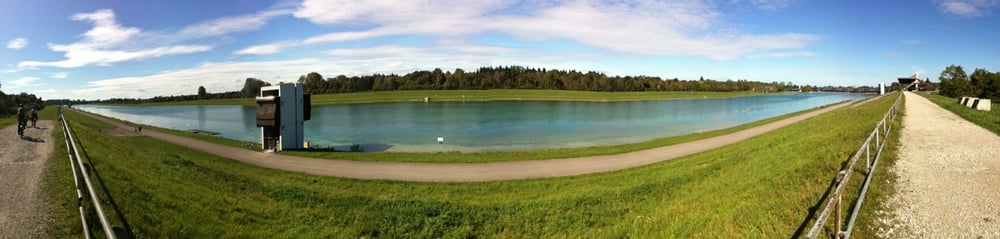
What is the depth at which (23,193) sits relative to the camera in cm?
812

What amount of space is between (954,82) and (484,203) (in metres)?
89.3

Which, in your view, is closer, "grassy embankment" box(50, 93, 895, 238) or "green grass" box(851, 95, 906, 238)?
"green grass" box(851, 95, 906, 238)

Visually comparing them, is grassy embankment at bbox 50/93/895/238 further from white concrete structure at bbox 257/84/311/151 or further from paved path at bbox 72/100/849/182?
white concrete structure at bbox 257/84/311/151

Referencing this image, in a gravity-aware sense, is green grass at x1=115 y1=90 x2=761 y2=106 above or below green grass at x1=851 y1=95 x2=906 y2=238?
above

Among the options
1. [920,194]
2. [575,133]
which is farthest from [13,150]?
[575,133]

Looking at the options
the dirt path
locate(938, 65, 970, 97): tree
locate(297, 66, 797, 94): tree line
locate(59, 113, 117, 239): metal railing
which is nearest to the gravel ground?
locate(59, 113, 117, 239): metal railing

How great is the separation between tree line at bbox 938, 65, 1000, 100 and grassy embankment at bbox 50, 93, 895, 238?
53.0 metres

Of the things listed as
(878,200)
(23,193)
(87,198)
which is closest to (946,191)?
(878,200)

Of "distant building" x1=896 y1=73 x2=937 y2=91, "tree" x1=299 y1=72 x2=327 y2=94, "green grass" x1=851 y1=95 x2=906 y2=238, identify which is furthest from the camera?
"tree" x1=299 y1=72 x2=327 y2=94

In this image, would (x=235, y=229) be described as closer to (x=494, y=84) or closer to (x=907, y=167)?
(x=907, y=167)

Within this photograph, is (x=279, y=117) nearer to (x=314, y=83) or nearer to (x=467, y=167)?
(x=467, y=167)

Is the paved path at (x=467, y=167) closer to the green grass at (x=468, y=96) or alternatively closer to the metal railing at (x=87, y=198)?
the metal railing at (x=87, y=198)

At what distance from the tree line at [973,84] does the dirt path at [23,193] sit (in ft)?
217

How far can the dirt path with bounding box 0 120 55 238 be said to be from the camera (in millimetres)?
6297
